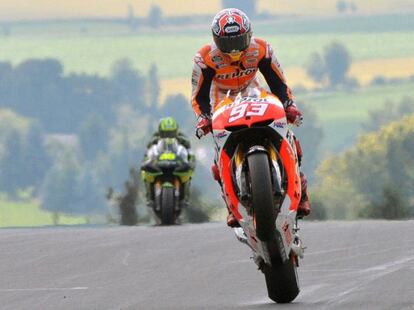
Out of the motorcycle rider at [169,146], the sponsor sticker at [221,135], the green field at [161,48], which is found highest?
the sponsor sticker at [221,135]

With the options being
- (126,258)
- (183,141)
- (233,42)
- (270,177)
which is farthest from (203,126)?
(183,141)

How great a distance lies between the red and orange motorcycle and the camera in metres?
12.6

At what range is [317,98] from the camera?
263 feet

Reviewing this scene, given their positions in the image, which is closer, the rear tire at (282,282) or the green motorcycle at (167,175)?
the rear tire at (282,282)

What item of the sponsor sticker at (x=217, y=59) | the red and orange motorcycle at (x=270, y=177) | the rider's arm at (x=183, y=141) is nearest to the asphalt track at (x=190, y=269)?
the red and orange motorcycle at (x=270, y=177)

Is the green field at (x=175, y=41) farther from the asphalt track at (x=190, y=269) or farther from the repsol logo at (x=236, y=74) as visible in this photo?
the repsol logo at (x=236, y=74)

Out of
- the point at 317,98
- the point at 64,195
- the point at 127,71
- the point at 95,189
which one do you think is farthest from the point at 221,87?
the point at 127,71

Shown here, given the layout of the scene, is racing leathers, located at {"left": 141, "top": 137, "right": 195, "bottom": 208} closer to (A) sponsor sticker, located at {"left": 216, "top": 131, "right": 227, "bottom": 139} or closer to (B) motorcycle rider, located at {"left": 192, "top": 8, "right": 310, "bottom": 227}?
(B) motorcycle rider, located at {"left": 192, "top": 8, "right": 310, "bottom": 227}

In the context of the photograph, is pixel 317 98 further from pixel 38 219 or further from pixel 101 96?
pixel 38 219

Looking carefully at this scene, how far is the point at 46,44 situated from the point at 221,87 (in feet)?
233

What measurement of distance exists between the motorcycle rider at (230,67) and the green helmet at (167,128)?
49.3ft

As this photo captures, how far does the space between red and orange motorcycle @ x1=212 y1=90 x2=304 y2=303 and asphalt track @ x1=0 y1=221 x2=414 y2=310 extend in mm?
318

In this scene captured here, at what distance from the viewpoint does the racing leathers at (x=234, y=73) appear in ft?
46.1

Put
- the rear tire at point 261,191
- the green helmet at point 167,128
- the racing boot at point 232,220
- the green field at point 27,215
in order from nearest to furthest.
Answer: the rear tire at point 261,191 < the racing boot at point 232,220 < the green helmet at point 167,128 < the green field at point 27,215
